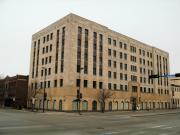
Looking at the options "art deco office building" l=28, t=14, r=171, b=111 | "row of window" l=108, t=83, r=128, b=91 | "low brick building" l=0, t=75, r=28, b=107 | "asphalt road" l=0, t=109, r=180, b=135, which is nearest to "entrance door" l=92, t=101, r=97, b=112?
"art deco office building" l=28, t=14, r=171, b=111

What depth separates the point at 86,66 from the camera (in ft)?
188

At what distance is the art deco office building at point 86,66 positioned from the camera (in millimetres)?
54500

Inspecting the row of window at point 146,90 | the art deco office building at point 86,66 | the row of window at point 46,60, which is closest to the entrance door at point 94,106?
the art deco office building at point 86,66

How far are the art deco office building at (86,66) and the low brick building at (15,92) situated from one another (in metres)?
8.07

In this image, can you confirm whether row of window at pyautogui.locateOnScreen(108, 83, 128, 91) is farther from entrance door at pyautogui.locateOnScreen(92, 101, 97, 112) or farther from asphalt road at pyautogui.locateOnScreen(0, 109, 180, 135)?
asphalt road at pyautogui.locateOnScreen(0, 109, 180, 135)

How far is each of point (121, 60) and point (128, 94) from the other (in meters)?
11.2

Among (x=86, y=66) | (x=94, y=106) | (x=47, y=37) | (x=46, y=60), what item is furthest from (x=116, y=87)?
(x=47, y=37)

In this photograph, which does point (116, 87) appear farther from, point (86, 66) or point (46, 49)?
point (46, 49)

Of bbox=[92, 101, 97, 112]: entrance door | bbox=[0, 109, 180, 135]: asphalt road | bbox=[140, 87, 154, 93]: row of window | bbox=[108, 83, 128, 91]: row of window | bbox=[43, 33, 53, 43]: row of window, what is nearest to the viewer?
bbox=[0, 109, 180, 135]: asphalt road

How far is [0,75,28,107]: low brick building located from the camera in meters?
→ 74.3

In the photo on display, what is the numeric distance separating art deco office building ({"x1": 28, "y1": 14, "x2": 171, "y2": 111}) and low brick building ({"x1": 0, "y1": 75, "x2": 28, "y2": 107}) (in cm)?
807

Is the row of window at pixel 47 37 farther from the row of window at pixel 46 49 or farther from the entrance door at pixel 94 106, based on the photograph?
the entrance door at pixel 94 106

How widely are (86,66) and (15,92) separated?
3197 cm

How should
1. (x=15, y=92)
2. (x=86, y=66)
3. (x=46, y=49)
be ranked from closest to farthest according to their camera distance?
1. (x=86, y=66)
2. (x=46, y=49)
3. (x=15, y=92)
